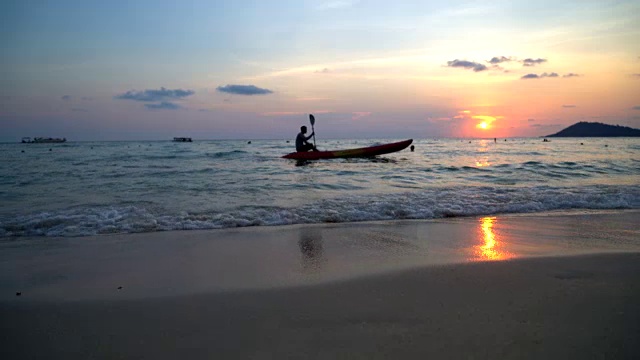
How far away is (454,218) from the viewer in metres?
6.26

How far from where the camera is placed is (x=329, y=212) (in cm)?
661

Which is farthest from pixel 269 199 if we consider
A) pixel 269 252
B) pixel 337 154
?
pixel 337 154

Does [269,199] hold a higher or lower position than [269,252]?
higher

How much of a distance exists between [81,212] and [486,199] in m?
7.83

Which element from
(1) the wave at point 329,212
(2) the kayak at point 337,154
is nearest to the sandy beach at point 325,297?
(1) the wave at point 329,212

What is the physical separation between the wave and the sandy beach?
3.00 feet

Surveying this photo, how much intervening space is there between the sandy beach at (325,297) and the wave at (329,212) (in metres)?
0.91

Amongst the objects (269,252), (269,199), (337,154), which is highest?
(337,154)

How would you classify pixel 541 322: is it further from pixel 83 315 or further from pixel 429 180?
pixel 429 180

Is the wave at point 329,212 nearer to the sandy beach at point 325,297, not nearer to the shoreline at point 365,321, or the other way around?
the sandy beach at point 325,297

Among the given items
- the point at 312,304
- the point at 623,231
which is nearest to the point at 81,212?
the point at 312,304

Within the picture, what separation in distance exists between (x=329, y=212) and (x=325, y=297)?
12.8ft

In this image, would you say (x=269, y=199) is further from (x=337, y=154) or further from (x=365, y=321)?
(x=337, y=154)

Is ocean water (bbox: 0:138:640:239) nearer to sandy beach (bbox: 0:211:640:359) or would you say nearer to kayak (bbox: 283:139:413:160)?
sandy beach (bbox: 0:211:640:359)
